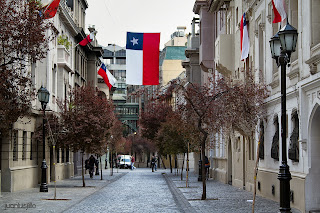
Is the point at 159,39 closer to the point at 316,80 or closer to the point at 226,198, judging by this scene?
the point at 226,198

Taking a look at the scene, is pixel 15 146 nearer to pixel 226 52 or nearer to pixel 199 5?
pixel 226 52

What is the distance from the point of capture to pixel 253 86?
81.8ft

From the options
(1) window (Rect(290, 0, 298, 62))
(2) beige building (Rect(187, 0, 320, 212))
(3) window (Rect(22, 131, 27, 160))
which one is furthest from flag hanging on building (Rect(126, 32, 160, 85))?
(3) window (Rect(22, 131, 27, 160))

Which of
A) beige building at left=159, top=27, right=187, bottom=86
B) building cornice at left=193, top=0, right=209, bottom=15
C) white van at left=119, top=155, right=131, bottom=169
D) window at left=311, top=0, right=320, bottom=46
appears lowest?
white van at left=119, top=155, right=131, bottom=169

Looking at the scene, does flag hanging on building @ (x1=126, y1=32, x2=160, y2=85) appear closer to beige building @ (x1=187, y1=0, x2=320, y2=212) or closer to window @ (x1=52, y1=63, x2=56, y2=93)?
beige building @ (x1=187, y1=0, x2=320, y2=212)

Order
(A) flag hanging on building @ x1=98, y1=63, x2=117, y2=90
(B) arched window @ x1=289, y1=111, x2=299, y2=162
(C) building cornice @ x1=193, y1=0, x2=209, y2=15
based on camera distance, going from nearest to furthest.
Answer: (B) arched window @ x1=289, y1=111, x2=299, y2=162, (A) flag hanging on building @ x1=98, y1=63, x2=117, y2=90, (C) building cornice @ x1=193, y1=0, x2=209, y2=15

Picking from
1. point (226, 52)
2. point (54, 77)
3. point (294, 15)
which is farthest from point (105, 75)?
point (294, 15)

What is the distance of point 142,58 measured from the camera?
28.9m

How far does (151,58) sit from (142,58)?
15.2 inches

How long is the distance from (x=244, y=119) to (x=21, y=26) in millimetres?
9247

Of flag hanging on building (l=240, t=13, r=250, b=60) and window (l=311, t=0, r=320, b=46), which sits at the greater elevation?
flag hanging on building (l=240, t=13, r=250, b=60)

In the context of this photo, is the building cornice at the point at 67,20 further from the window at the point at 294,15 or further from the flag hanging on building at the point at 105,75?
the window at the point at 294,15

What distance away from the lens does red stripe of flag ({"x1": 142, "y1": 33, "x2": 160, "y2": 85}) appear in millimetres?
27719

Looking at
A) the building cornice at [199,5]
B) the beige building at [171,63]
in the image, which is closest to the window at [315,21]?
the building cornice at [199,5]
